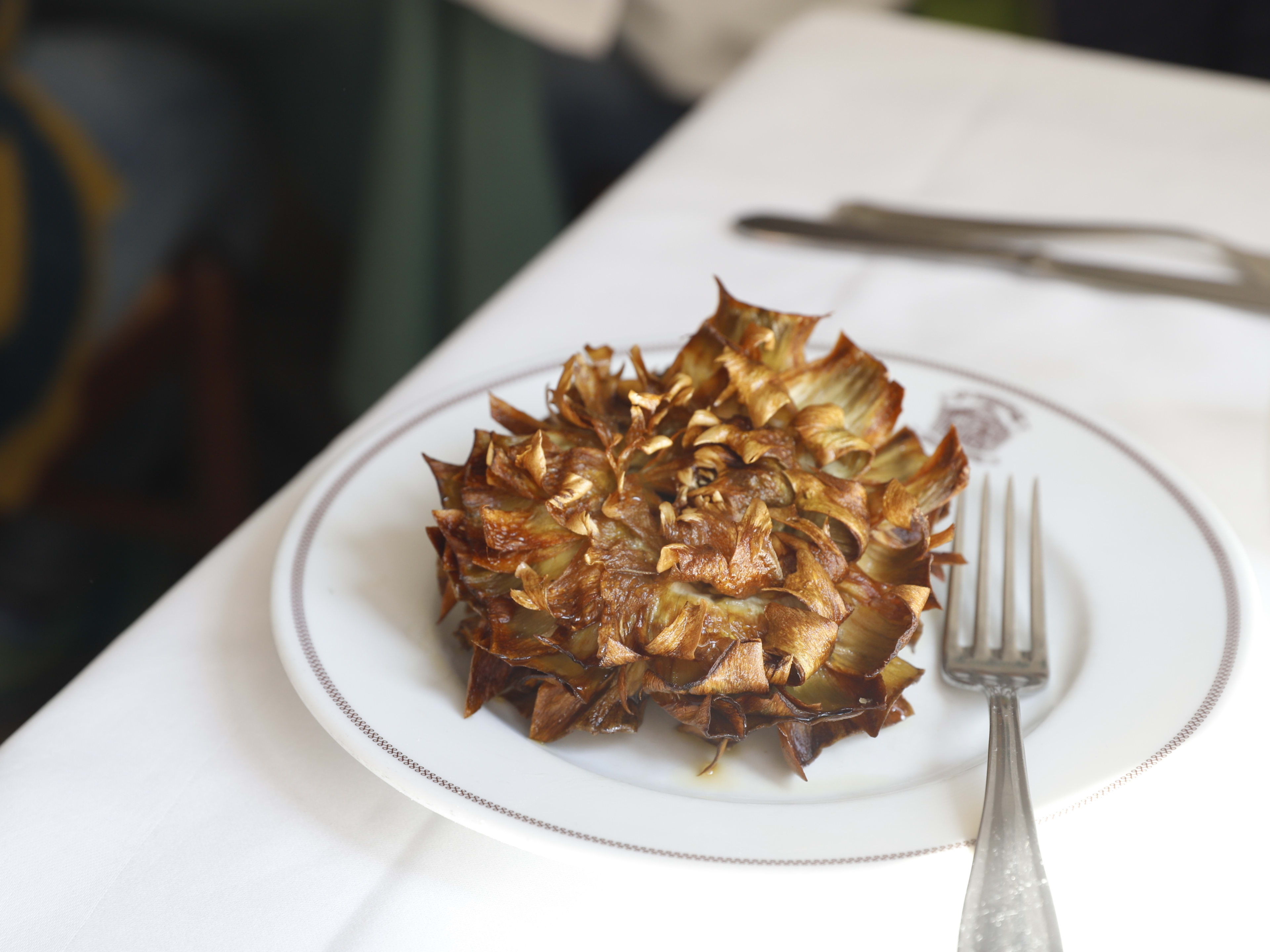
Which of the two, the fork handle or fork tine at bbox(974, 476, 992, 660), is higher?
the fork handle

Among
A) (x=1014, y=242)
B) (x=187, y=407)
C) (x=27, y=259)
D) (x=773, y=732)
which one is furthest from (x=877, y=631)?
(x=187, y=407)

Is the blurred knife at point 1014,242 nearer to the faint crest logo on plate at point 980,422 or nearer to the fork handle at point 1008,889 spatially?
the faint crest logo on plate at point 980,422

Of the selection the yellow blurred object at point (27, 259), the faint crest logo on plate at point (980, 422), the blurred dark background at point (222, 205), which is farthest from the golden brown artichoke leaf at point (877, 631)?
the yellow blurred object at point (27, 259)

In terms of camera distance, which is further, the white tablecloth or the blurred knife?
the blurred knife

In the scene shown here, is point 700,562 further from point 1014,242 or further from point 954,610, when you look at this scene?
point 1014,242

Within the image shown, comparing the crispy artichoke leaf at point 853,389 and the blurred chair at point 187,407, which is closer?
the crispy artichoke leaf at point 853,389

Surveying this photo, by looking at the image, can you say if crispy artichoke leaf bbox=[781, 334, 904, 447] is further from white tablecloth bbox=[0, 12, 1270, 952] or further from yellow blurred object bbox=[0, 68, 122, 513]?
yellow blurred object bbox=[0, 68, 122, 513]

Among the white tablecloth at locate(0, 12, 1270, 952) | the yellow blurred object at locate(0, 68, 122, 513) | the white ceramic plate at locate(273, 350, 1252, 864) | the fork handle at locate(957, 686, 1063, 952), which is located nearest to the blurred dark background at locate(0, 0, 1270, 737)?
the yellow blurred object at locate(0, 68, 122, 513)
